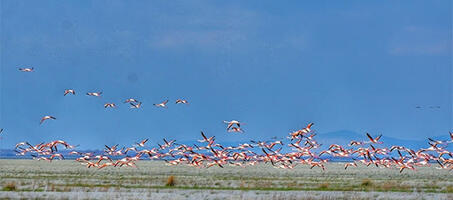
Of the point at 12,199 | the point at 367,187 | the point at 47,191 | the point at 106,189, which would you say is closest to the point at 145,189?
the point at 106,189

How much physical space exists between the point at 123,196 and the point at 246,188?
39.1ft

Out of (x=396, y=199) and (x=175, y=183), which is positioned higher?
(x=175, y=183)

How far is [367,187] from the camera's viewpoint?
5253cm

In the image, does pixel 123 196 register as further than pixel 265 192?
No

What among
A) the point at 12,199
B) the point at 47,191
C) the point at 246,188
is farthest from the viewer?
the point at 246,188

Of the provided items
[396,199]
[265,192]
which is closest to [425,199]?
[396,199]

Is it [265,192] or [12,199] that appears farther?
[265,192]

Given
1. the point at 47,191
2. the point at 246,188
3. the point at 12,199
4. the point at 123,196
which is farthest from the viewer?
the point at 246,188

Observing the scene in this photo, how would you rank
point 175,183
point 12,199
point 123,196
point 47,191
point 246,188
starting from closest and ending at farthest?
point 12,199 < point 123,196 < point 47,191 < point 246,188 < point 175,183

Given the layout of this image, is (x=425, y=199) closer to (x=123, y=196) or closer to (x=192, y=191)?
(x=192, y=191)

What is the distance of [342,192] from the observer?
4684 cm

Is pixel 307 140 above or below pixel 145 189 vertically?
above

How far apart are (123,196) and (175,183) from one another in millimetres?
13207

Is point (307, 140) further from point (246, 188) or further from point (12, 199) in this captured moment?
point (12, 199)
